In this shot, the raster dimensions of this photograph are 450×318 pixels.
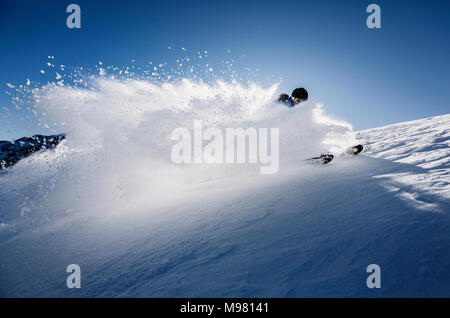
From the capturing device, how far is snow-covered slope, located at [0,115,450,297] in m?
1.45

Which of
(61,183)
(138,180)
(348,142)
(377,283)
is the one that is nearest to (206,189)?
(138,180)

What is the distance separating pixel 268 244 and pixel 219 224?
76 centimetres

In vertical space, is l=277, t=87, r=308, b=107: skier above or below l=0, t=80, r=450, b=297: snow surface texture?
above

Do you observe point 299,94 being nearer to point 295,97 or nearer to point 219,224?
point 295,97

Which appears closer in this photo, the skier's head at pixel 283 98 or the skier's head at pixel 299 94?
the skier's head at pixel 283 98

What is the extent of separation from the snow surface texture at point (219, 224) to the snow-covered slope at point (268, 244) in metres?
0.01

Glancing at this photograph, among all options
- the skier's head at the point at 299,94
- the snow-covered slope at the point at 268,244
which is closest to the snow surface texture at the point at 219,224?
the snow-covered slope at the point at 268,244

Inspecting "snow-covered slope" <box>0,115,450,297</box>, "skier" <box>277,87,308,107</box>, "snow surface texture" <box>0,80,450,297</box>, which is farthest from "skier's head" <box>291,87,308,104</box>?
"snow-covered slope" <box>0,115,450,297</box>

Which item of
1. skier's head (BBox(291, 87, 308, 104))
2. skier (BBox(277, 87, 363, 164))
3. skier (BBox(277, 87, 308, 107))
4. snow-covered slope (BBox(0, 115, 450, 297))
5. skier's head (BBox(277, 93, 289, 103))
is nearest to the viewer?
snow-covered slope (BBox(0, 115, 450, 297))

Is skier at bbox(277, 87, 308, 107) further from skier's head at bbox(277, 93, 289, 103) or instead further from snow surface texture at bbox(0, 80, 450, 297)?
snow surface texture at bbox(0, 80, 450, 297)

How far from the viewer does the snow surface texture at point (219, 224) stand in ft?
4.98

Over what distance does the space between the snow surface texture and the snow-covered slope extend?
1 cm

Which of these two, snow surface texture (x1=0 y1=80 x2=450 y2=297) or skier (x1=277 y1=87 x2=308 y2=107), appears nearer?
snow surface texture (x1=0 y1=80 x2=450 y2=297)

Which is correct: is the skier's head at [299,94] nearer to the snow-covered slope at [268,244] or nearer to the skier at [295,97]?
the skier at [295,97]
